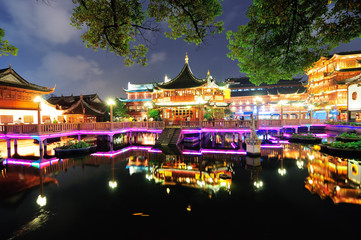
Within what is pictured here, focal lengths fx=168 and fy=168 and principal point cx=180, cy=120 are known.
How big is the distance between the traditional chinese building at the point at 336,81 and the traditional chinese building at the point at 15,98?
46778 mm

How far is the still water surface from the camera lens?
4.79 m

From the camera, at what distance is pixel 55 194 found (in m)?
7.33

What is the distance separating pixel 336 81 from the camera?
108ft

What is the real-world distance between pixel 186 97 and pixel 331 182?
63.8ft

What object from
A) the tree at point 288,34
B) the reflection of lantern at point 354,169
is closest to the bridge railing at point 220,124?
the tree at point 288,34

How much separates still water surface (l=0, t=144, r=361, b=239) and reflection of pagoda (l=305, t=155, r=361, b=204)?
38 mm

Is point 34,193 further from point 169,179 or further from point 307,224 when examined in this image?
point 307,224

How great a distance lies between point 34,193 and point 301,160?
16.1 meters

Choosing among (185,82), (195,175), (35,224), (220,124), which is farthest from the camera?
(185,82)

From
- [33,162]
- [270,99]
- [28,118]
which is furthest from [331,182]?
[270,99]

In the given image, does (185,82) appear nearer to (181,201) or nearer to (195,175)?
(195,175)

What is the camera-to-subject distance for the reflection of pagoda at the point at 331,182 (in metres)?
6.69

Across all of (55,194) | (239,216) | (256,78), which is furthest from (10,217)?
(256,78)

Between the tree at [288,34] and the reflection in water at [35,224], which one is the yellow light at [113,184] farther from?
the tree at [288,34]
